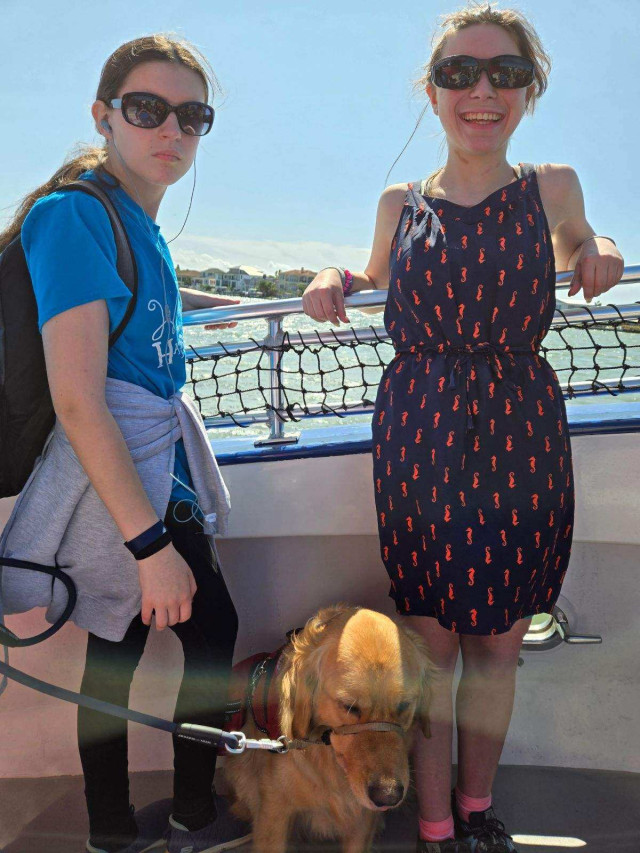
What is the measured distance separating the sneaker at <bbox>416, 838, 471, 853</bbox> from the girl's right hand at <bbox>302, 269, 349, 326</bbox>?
1.57 meters

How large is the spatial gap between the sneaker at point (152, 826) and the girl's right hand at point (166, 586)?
94 centimetres

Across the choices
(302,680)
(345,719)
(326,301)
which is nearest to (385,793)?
(345,719)

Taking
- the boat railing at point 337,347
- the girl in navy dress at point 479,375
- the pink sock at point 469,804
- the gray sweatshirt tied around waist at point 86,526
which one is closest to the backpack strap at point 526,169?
the girl in navy dress at point 479,375

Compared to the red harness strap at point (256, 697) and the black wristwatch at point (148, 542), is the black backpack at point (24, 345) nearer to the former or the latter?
the black wristwatch at point (148, 542)

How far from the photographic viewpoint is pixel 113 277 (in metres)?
1.62

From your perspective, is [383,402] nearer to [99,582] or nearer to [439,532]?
[439,532]

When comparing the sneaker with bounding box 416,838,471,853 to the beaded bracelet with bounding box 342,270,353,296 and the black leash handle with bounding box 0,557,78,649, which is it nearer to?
the black leash handle with bounding box 0,557,78,649

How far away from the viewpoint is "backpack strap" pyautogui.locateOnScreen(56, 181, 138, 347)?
1702mm

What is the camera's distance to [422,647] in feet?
6.79

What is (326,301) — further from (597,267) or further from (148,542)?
(148,542)

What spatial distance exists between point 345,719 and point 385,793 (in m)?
0.20

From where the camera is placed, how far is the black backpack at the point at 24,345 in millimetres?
1688

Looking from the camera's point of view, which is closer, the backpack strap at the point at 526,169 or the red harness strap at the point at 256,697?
the backpack strap at the point at 526,169

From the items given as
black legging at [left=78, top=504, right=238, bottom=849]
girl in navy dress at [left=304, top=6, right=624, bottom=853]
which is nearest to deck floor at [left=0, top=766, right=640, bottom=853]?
black legging at [left=78, top=504, right=238, bottom=849]
